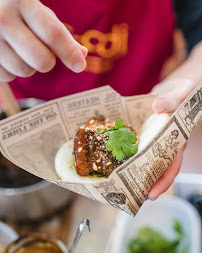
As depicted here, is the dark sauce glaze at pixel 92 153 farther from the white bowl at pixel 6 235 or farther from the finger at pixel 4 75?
the white bowl at pixel 6 235

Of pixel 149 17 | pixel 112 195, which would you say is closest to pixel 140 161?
pixel 112 195

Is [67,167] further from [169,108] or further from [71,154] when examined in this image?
[169,108]

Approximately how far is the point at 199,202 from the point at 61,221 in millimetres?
950

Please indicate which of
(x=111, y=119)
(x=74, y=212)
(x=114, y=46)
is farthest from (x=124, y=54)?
(x=74, y=212)

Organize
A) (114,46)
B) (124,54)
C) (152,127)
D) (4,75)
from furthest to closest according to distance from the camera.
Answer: (124,54) < (114,46) < (152,127) < (4,75)

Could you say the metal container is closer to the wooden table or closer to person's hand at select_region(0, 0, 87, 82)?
the wooden table

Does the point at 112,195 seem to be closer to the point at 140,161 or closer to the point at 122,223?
the point at 140,161

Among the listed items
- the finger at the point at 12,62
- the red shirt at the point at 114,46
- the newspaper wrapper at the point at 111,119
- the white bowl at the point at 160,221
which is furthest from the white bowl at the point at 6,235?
the red shirt at the point at 114,46

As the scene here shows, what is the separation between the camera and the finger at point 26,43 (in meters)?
1.08

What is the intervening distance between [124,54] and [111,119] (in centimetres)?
83

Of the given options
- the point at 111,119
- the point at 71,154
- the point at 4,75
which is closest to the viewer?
the point at 4,75

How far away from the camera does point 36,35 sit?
1.10 m

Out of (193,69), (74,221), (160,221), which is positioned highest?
(193,69)

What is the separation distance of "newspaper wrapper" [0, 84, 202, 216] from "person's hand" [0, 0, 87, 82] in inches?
15.1
